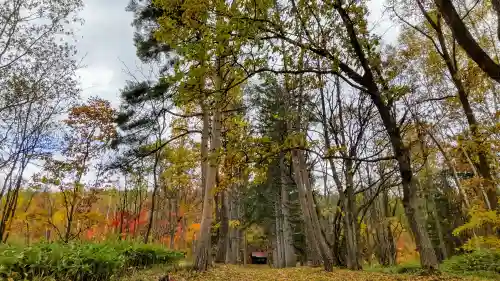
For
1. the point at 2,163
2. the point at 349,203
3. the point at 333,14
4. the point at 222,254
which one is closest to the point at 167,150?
the point at 222,254

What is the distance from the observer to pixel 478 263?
32.8ft

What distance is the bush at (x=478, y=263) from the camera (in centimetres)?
949

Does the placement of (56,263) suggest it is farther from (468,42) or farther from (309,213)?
(309,213)

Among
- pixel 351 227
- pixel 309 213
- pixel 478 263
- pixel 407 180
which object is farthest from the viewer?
pixel 351 227

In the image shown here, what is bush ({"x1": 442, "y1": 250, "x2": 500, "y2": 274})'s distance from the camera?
9.49 meters

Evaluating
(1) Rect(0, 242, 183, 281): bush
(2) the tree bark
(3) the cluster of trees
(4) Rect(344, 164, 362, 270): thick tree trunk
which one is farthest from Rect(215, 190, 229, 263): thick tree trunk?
(2) the tree bark

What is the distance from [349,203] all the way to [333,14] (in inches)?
307

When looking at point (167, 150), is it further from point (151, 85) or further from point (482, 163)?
point (482, 163)

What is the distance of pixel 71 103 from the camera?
13.4 m

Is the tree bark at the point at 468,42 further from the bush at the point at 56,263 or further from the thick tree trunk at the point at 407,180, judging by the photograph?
the bush at the point at 56,263

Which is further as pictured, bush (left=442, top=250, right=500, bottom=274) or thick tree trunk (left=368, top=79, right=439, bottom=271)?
bush (left=442, top=250, right=500, bottom=274)

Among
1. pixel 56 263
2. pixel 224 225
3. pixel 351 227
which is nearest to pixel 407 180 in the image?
pixel 56 263

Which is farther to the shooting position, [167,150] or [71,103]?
[167,150]

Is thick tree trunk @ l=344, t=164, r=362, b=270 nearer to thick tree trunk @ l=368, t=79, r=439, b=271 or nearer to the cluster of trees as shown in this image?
the cluster of trees
